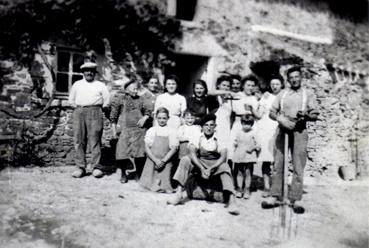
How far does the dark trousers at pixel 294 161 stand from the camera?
4480 mm

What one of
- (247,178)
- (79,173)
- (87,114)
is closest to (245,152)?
(247,178)

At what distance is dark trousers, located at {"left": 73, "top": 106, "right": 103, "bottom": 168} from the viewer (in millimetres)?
5520

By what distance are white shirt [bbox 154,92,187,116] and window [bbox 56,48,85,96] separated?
2.29 m

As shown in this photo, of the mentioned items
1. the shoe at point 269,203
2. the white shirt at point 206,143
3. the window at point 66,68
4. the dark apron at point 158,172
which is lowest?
the shoe at point 269,203

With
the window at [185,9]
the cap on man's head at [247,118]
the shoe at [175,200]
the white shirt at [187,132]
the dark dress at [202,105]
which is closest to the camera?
the shoe at [175,200]

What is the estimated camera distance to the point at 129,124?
5.48 metres

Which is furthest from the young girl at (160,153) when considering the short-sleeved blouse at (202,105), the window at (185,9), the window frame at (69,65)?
the window at (185,9)

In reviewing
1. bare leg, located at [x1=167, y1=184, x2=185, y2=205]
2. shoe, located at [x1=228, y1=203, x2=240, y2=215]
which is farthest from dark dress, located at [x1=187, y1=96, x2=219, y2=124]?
shoe, located at [x1=228, y1=203, x2=240, y2=215]

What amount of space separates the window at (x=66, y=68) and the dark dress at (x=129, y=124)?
1.82 metres

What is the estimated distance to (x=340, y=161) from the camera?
8.40 meters

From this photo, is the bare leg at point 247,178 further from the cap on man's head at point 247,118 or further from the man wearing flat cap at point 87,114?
the man wearing flat cap at point 87,114

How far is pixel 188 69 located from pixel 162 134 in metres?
3.96

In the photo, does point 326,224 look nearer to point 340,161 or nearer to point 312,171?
point 312,171

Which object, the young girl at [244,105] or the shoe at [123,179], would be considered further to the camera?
the shoe at [123,179]
